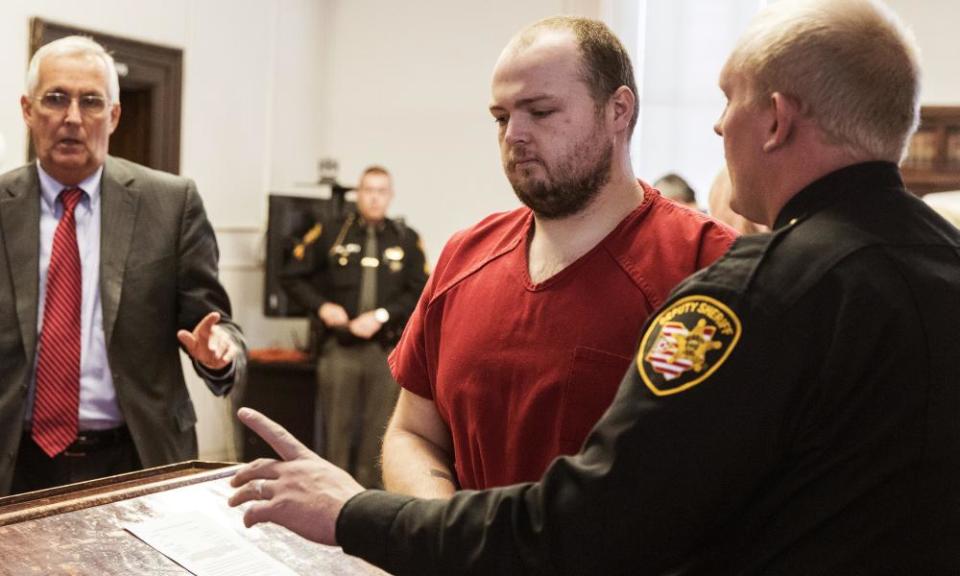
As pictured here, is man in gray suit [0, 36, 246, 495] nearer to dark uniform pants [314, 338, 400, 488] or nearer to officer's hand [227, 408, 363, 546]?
officer's hand [227, 408, 363, 546]

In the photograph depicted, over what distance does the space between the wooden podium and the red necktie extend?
71cm

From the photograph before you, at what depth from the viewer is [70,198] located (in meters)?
2.72

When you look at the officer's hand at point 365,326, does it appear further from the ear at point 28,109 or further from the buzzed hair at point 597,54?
the buzzed hair at point 597,54

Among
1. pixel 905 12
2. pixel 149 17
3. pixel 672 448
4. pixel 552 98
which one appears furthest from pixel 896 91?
pixel 905 12

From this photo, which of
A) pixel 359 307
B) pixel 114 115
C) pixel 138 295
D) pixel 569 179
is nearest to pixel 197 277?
pixel 138 295

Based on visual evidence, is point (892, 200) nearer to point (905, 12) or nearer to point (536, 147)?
point (536, 147)

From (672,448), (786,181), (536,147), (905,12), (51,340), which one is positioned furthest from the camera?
(905,12)

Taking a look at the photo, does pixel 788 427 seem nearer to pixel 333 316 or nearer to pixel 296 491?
pixel 296 491

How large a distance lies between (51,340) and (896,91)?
204cm

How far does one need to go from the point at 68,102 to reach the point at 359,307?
3712 millimetres

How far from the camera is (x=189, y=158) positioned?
6.51m

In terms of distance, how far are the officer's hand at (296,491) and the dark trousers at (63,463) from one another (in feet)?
4.40

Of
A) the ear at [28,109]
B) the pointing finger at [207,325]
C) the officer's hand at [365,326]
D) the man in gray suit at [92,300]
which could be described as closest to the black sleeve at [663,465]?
the pointing finger at [207,325]

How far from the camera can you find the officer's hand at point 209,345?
243 cm
